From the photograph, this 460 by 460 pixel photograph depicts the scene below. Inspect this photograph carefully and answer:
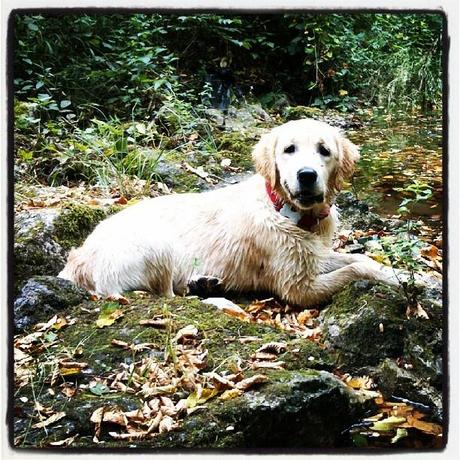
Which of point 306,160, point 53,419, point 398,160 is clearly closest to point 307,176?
point 306,160

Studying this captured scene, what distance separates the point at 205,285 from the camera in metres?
3.71

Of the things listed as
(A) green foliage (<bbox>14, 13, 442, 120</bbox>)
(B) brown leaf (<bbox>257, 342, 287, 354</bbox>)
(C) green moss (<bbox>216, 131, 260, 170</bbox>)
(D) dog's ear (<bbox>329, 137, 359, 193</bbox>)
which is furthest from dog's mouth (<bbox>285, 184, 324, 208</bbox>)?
(B) brown leaf (<bbox>257, 342, 287, 354</bbox>)

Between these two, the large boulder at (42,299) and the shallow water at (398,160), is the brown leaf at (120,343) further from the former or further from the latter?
the shallow water at (398,160)

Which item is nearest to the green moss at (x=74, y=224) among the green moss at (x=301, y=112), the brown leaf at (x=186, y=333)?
the brown leaf at (x=186, y=333)

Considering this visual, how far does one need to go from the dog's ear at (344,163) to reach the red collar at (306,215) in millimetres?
126

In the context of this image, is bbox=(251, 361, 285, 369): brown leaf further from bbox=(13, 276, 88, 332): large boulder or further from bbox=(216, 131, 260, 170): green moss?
bbox=(216, 131, 260, 170): green moss

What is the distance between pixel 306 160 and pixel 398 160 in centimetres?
A: 43

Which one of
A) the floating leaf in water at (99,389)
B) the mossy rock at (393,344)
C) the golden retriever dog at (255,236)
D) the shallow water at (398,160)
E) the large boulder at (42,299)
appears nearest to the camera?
the floating leaf in water at (99,389)

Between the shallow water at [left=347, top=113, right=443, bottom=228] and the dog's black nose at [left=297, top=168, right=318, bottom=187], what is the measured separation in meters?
0.30

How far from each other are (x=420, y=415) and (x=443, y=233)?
78 cm

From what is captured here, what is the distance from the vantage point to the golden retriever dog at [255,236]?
3.46 metres

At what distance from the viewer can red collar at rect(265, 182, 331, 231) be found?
363 centimetres

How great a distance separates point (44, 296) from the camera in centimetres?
318
